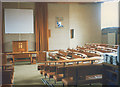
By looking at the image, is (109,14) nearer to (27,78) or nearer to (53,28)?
(53,28)

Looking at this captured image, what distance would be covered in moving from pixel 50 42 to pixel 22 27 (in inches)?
89.8

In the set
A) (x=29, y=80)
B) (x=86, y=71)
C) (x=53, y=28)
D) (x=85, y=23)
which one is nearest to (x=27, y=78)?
(x=29, y=80)

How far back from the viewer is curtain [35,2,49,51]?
10614mm

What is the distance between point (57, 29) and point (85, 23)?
8.14 ft

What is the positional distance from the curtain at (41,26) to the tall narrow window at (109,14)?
15.9ft

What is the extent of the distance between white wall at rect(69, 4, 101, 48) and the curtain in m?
2.03

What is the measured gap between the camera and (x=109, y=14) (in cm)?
1223

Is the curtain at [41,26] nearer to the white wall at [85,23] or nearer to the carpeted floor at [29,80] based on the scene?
the white wall at [85,23]

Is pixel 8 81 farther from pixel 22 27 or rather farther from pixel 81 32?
pixel 81 32

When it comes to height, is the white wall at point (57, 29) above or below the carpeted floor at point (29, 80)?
above

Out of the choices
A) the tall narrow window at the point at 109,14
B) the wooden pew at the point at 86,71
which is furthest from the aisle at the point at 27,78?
the tall narrow window at the point at 109,14

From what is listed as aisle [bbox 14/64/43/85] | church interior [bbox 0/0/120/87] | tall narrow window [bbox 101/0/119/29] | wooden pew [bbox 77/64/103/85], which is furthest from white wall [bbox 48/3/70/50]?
wooden pew [bbox 77/64/103/85]

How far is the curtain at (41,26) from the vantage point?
418 inches

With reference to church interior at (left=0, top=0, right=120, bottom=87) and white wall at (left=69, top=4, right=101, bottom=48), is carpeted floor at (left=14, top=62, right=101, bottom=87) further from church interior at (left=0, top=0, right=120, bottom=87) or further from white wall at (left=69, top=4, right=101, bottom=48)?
white wall at (left=69, top=4, right=101, bottom=48)
